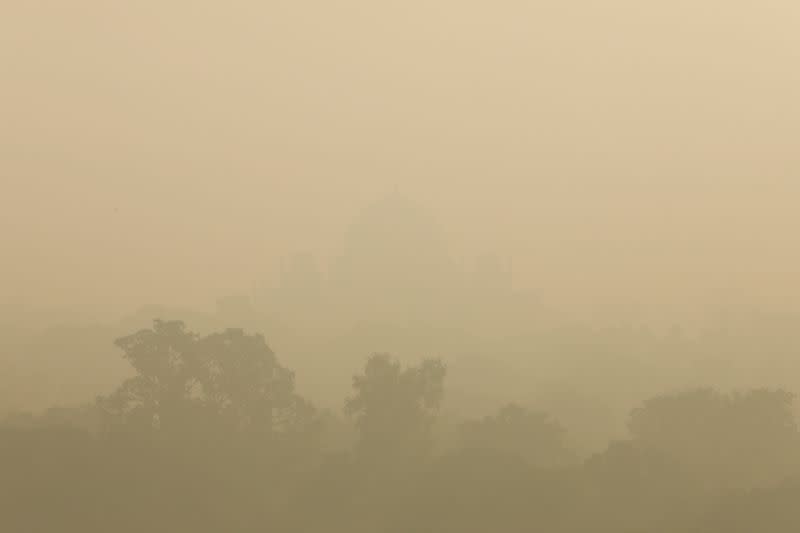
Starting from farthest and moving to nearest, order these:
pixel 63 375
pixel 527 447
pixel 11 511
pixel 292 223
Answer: pixel 292 223, pixel 63 375, pixel 527 447, pixel 11 511

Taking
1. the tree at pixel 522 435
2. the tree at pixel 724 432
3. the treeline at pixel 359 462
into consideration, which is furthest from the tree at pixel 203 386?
the tree at pixel 724 432

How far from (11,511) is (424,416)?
1205 inches

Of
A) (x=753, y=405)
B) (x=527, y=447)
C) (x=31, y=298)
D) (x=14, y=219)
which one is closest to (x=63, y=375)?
(x=31, y=298)

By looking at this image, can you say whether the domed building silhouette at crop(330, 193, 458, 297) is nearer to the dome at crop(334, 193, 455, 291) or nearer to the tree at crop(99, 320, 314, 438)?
the dome at crop(334, 193, 455, 291)

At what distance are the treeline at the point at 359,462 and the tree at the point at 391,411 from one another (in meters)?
0.11

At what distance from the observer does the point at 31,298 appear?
118 meters

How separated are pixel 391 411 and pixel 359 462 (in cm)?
499

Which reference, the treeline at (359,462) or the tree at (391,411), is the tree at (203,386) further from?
the tree at (391,411)

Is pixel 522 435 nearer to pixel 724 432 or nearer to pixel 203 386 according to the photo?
pixel 724 432

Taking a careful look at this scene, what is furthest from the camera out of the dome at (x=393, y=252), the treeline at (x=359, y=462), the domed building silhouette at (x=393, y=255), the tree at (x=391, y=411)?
the dome at (x=393, y=252)

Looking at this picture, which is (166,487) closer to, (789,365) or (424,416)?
(424,416)

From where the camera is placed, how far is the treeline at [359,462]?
53156 mm

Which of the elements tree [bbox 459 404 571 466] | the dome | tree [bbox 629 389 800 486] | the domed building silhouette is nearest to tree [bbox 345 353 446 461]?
tree [bbox 459 404 571 466]

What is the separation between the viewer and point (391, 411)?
6328 cm
